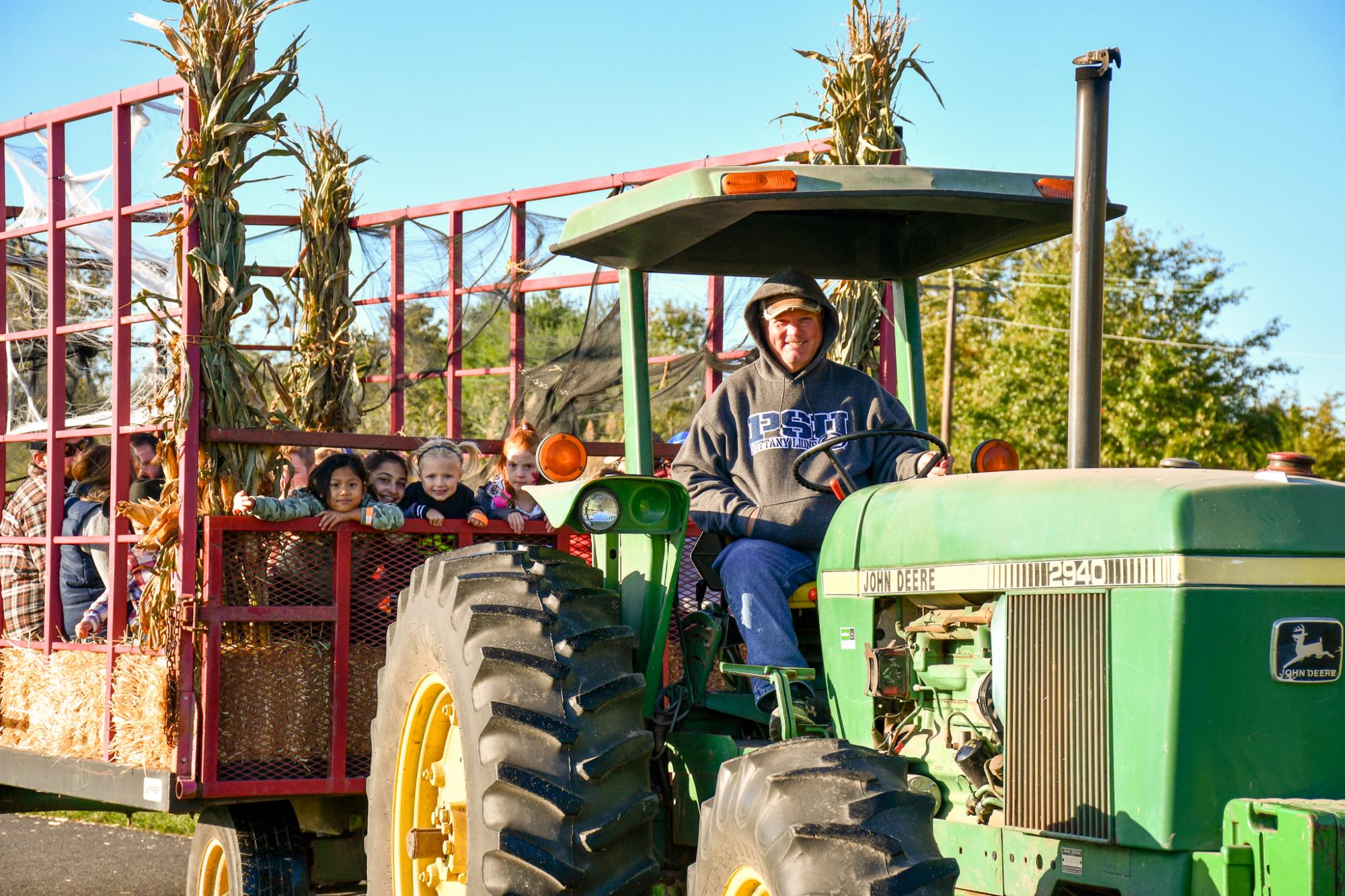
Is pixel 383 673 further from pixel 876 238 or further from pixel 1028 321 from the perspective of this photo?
pixel 1028 321

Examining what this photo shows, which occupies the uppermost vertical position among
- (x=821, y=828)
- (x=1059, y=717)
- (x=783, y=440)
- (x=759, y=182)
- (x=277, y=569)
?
(x=759, y=182)

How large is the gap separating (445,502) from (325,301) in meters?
3.71

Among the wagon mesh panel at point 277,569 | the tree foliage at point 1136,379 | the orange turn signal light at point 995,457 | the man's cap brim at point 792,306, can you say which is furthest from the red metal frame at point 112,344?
the tree foliage at point 1136,379

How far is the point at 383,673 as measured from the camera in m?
4.93

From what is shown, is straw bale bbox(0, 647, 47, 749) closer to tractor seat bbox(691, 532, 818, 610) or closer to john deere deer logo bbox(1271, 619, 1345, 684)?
tractor seat bbox(691, 532, 818, 610)

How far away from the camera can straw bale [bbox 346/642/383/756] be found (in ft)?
18.6

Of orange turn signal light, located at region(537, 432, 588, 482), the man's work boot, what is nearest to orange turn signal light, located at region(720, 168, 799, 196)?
orange turn signal light, located at region(537, 432, 588, 482)

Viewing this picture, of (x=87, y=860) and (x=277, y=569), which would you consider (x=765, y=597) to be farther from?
(x=87, y=860)

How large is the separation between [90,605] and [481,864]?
2986 millimetres

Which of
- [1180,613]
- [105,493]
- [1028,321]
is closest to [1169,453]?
[1028,321]

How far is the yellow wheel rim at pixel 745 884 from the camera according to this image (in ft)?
11.4

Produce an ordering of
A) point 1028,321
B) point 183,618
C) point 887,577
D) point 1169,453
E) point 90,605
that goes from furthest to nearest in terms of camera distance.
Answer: point 1028,321
point 1169,453
point 90,605
point 183,618
point 887,577

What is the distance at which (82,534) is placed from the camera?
21.0 feet

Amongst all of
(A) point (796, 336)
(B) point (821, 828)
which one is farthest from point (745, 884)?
(A) point (796, 336)
